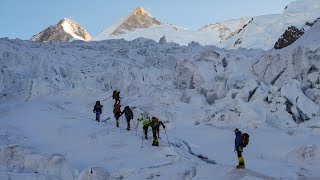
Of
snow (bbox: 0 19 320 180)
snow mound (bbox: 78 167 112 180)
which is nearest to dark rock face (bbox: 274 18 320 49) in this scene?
snow (bbox: 0 19 320 180)

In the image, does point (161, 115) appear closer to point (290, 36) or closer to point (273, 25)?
point (290, 36)

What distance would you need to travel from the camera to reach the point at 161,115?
29.8 metres

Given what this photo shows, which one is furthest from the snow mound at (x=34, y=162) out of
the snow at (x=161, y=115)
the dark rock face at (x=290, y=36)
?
the dark rock face at (x=290, y=36)

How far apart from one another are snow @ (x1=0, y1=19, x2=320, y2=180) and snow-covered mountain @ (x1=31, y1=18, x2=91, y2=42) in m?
80.5

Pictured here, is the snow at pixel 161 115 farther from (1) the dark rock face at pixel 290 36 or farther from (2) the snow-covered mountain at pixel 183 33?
(2) the snow-covered mountain at pixel 183 33

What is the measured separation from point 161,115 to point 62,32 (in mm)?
114634

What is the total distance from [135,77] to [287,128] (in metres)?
20.2

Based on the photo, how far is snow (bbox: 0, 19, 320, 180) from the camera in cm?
1945

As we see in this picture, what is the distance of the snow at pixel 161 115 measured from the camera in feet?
63.8

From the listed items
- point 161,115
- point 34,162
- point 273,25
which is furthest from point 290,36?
point 34,162

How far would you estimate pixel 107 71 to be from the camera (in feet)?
156

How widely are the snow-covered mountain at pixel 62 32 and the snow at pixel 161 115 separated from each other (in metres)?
80.5

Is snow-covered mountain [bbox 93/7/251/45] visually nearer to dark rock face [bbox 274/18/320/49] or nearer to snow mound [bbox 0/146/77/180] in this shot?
dark rock face [bbox 274/18/320/49]

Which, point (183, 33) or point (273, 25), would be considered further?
point (183, 33)
